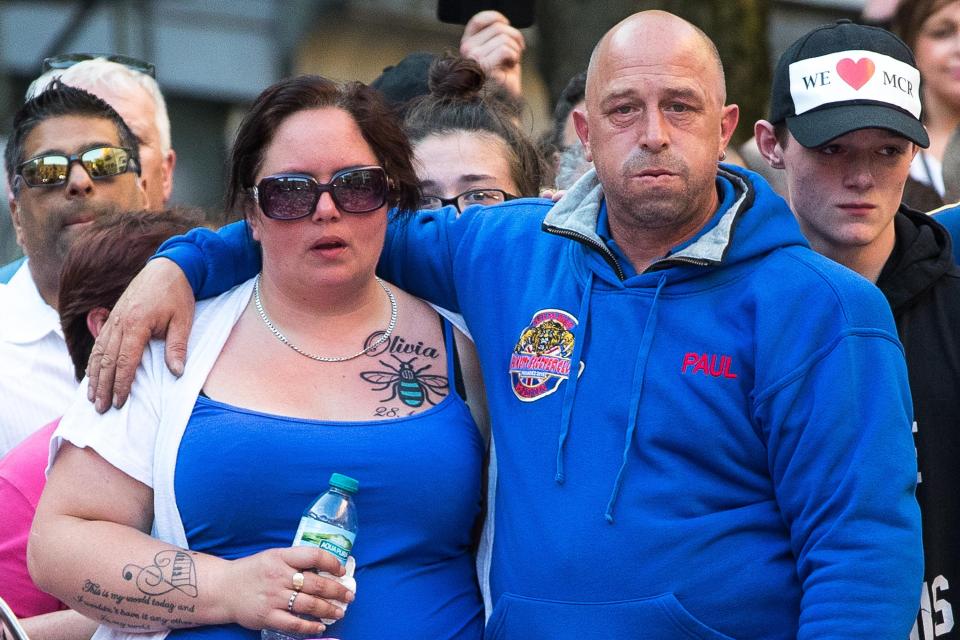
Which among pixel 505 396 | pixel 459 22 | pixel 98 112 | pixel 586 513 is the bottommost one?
pixel 586 513

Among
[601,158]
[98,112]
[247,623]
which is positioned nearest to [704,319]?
[601,158]

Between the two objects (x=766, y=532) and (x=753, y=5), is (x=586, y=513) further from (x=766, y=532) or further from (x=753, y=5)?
(x=753, y=5)

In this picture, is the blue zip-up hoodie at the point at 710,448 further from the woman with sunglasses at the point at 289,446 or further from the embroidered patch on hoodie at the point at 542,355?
the woman with sunglasses at the point at 289,446

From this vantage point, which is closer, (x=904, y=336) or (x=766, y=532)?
(x=766, y=532)

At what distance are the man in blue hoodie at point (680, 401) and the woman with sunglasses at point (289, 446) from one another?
0.39ft

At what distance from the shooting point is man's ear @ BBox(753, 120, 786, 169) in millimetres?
3619

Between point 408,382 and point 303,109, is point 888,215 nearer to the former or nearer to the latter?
point 408,382

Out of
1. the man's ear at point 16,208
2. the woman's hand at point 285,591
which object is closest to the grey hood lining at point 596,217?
the woman's hand at point 285,591

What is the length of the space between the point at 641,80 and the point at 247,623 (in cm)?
150

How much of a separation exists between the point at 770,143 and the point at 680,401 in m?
0.99

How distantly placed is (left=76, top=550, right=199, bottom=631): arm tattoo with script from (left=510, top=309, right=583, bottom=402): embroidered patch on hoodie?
856 mm

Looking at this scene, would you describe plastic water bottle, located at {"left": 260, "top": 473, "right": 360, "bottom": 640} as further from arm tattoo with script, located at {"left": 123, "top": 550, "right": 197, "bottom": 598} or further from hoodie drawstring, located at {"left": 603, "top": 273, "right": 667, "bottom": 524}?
hoodie drawstring, located at {"left": 603, "top": 273, "right": 667, "bottom": 524}

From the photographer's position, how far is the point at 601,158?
3211 mm

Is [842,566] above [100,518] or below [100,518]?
below
